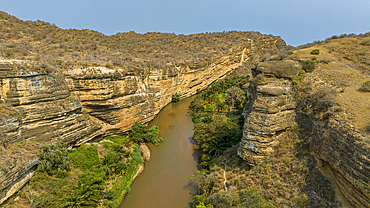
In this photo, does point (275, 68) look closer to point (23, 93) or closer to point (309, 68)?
point (309, 68)

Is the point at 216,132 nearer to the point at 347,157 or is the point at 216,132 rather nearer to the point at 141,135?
the point at 141,135

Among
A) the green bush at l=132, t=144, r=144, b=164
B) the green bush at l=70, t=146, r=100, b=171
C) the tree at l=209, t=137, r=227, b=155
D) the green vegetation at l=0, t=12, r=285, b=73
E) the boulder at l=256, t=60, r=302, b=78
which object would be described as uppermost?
the green vegetation at l=0, t=12, r=285, b=73

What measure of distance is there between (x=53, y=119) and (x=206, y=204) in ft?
A: 50.9

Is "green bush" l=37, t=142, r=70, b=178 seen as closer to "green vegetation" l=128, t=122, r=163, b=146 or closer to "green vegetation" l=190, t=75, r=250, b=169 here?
"green vegetation" l=128, t=122, r=163, b=146

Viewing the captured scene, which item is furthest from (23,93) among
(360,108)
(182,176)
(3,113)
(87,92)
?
(360,108)

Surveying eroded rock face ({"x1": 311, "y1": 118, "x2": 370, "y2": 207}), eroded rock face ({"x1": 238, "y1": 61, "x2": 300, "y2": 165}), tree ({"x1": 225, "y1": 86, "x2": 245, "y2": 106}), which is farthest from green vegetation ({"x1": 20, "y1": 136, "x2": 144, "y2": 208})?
tree ({"x1": 225, "y1": 86, "x2": 245, "y2": 106})

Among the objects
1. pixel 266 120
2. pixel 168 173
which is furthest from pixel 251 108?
pixel 168 173

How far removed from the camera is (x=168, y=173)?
19234 millimetres

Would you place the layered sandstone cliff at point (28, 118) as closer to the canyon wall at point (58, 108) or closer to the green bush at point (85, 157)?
the canyon wall at point (58, 108)

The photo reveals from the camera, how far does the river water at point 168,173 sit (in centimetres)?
1568

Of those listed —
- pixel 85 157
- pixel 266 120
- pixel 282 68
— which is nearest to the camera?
pixel 266 120

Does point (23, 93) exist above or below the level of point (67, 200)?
above

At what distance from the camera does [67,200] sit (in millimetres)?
12125

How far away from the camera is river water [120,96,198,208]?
51.4 ft
